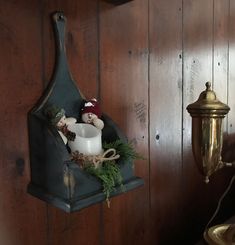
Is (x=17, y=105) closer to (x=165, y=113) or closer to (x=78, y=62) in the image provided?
(x=78, y=62)

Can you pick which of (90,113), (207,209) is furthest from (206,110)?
(207,209)

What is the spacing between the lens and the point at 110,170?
0.54 m

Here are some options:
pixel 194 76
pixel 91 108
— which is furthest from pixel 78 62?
pixel 194 76

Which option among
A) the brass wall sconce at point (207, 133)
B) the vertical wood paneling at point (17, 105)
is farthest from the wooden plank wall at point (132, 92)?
the brass wall sconce at point (207, 133)

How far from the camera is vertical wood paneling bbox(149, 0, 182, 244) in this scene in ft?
2.81

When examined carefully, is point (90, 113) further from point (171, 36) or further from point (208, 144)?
point (171, 36)

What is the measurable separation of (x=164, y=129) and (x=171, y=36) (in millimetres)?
256

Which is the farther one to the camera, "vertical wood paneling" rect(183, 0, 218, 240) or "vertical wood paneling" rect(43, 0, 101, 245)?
"vertical wood paneling" rect(183, 0, 218, 240)

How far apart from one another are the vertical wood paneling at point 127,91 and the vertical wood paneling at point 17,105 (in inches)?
6.9

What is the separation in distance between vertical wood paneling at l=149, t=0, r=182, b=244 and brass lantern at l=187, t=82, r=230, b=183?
29cm

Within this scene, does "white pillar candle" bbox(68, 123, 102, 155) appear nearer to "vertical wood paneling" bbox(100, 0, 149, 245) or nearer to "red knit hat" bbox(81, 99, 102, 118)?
"red knit hat" bbox(81, 99, 102, 118)

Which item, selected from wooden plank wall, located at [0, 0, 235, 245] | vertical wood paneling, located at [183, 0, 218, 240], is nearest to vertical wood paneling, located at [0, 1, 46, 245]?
wooden plank wall, located at [0, 0, 235, 245]

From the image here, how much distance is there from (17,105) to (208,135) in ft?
1.10

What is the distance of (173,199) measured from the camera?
0.96 meters
